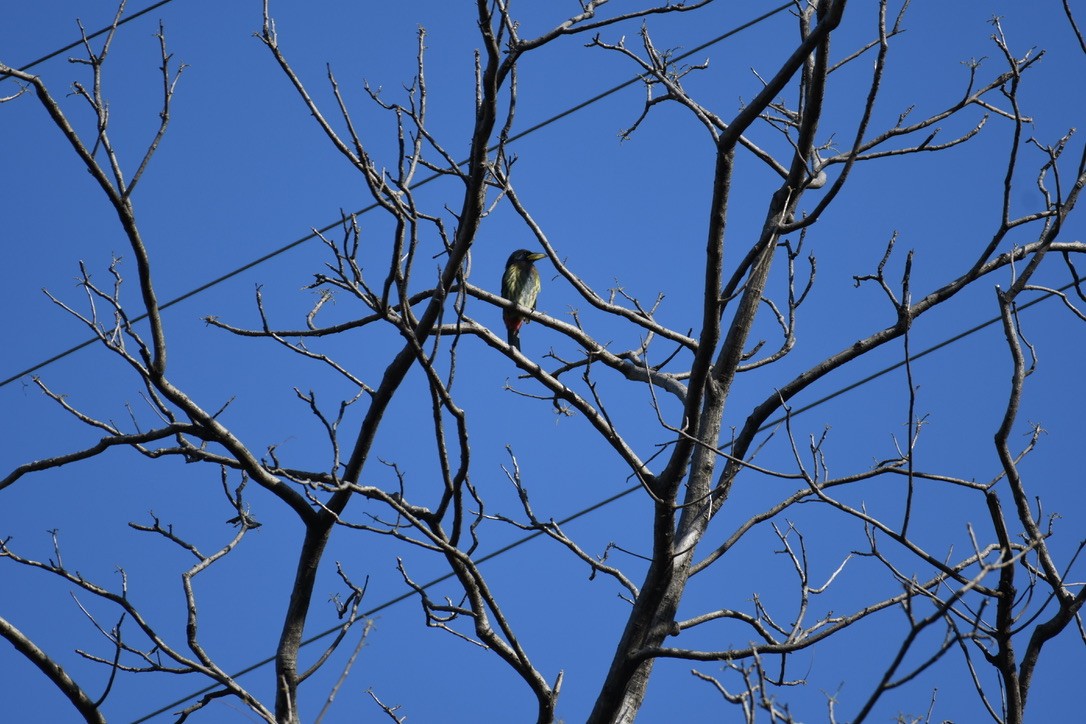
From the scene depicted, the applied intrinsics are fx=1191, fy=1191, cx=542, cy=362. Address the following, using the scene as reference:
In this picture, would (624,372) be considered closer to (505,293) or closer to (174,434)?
(174,434)

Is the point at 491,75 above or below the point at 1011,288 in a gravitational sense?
above

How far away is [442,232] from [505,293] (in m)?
5.51

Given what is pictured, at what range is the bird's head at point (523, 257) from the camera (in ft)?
30.0

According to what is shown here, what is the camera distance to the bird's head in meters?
9.13

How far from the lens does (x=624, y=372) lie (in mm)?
5059

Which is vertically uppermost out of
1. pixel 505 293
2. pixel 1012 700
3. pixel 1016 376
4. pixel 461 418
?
pixel 505 293

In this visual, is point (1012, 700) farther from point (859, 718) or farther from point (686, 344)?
point (686, 344)

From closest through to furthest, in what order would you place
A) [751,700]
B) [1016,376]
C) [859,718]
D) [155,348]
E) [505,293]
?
1. [859,718]
2. [751,700]
3. [1016,376]
4. [155,348]
5. [505,293]

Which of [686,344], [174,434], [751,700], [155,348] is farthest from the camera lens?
[686,344]

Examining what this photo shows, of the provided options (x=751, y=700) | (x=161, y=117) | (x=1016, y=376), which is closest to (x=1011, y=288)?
(x=1016, y=376)

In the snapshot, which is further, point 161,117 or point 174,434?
point 174,434

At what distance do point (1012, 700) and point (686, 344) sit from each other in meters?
1.91

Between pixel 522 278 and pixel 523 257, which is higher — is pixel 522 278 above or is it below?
below

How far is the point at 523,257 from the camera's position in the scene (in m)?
9.21
